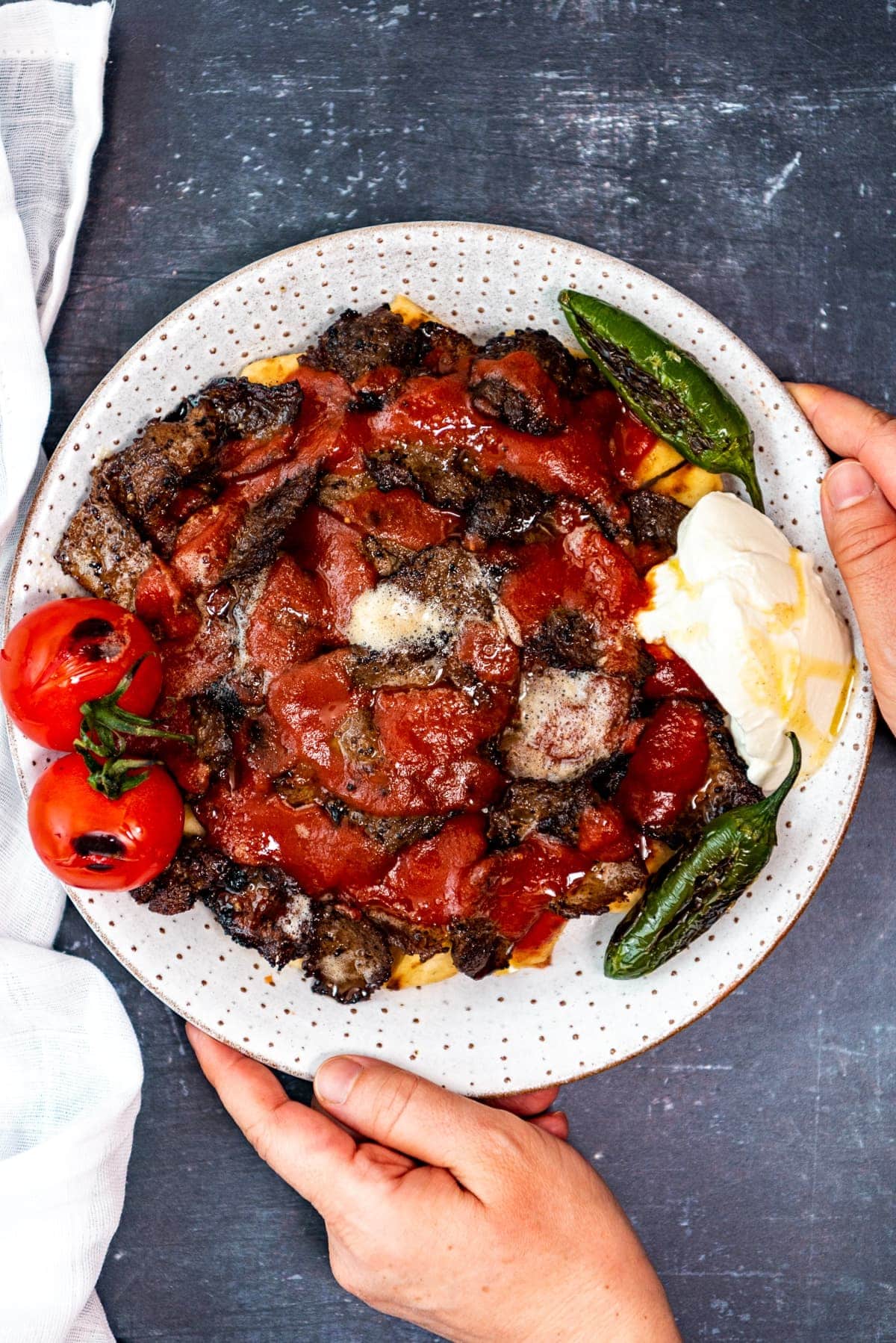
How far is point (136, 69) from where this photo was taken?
3447 millimetres

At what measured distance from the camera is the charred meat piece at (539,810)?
2.97 m

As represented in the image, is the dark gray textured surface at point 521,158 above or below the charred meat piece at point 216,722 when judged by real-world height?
above

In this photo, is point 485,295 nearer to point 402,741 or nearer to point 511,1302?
point 402,741

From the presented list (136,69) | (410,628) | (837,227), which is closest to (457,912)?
A: (410,628)

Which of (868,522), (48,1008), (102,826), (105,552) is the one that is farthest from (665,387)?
(48,1008)

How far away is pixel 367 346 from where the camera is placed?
3.00 meters

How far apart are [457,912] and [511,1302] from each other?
1422 millimetres

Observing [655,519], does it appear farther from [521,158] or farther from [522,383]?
[521,158]

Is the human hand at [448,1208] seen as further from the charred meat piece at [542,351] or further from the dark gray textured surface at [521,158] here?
the charred meat piece at [542,351]

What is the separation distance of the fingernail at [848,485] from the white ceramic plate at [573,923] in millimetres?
69

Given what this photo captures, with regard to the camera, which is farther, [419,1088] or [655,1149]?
[655,1149]

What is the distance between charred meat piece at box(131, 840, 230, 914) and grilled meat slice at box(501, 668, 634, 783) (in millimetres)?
986

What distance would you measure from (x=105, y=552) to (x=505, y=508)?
1231 mm

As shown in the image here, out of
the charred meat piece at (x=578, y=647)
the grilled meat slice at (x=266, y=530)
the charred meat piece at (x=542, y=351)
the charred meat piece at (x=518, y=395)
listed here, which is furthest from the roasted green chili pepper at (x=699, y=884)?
the grilled meat slice at (x=266, y=530)
